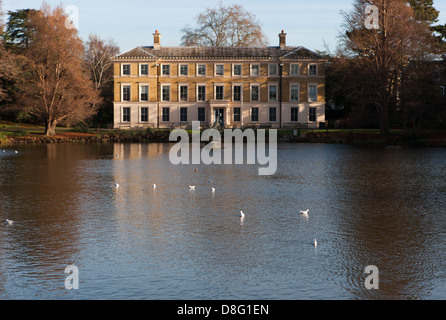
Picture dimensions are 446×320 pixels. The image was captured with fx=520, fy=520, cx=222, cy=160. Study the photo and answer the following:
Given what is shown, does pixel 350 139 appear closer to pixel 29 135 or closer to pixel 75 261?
pixel 29 135

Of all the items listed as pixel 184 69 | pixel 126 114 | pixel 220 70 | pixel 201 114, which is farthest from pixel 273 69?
pixel 126 114

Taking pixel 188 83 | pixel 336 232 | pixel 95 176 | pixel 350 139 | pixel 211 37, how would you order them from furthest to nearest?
pixel 211 37, pixel 188 83, pixel 350 139, pixel 95 176, pixel 336 232

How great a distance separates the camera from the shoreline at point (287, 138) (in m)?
45.5

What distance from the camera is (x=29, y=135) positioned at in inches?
2094

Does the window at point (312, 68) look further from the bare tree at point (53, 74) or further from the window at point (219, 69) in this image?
the bare tree at point (53, 74)

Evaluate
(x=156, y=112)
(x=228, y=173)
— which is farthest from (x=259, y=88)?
(x=228, y=173)

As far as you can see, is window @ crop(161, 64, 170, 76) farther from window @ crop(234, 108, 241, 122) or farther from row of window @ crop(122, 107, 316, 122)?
window @ crop(234, 108, 241, 122)

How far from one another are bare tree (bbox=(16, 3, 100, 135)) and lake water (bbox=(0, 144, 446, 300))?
110 ft

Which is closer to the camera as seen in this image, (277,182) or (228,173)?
(277,182)

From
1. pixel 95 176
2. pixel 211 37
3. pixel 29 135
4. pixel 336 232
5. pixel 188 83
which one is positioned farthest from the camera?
pixel 211 37

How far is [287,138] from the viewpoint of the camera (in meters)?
52.8

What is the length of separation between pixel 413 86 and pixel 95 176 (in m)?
33.1

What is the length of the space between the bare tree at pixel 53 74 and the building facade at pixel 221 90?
11538mm
